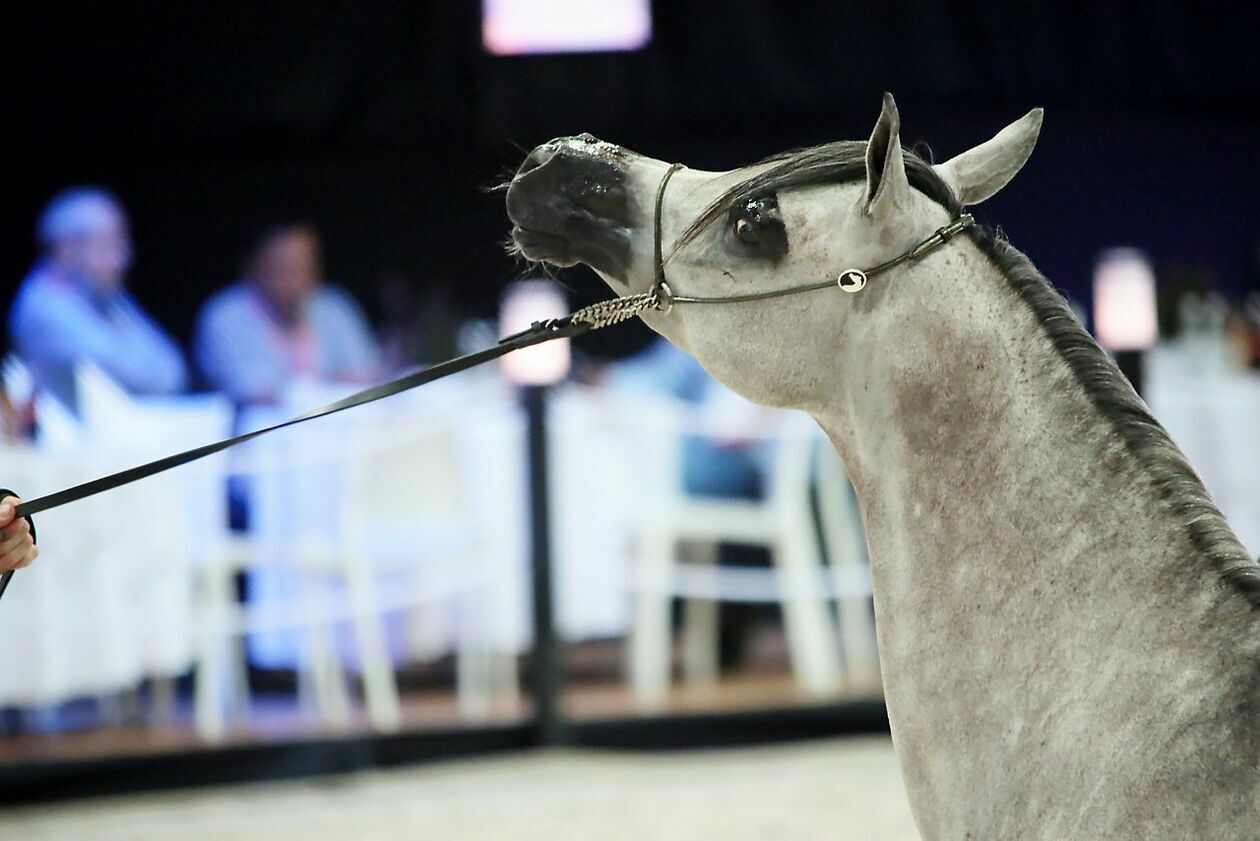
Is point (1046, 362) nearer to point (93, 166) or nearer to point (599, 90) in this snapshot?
point (599, 90)

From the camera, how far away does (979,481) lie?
144 centimetres

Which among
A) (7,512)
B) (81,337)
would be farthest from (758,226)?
(81,337)

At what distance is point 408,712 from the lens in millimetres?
4914

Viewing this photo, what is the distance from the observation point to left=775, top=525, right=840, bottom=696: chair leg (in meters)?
5.14

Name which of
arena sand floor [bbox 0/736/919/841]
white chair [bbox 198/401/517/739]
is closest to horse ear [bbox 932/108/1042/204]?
arena sand floor [bbox 0/736/919/841]

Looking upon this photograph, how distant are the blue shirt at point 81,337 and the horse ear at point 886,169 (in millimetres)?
3962

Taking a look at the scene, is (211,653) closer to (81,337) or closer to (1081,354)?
(81,337)

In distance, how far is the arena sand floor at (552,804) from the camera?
154 inches

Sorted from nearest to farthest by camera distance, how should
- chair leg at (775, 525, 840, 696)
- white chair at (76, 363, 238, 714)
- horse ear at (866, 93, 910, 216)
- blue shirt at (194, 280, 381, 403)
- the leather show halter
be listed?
horse ear at (866, 93, 910, 216), the leather show halter, white chair at (76, 363, 238, 714), chair leg at (775, 525, 840, 696), blue shirt at (194, 280, 381, 403)

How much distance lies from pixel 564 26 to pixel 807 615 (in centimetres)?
282

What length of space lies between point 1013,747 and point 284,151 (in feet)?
18.1

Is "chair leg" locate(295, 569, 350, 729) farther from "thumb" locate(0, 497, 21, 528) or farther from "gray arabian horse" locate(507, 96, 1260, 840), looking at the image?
"gray arabian horse" locate(507, 96, 1260, 840)

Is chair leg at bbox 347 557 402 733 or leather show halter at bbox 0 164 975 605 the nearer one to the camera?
leather show halter at bbox 0 164 975 605

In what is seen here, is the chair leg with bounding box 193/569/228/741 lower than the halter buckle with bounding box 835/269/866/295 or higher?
A: lower
